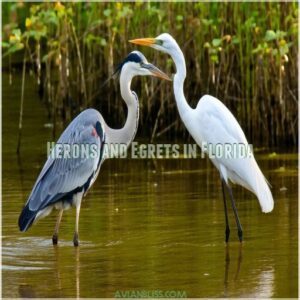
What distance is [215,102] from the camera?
754 centimetres

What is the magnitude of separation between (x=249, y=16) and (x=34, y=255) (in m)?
4.75

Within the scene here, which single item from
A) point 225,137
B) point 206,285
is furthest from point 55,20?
point 206,285

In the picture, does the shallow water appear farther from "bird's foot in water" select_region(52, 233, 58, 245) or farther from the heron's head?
the heron's head

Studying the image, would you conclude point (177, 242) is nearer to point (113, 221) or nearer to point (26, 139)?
point (113, 221)

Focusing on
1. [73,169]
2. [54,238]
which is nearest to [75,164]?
[73,169]

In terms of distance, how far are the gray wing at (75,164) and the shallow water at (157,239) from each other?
386 mm

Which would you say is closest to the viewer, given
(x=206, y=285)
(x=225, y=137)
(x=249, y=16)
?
(x=206, y=285)

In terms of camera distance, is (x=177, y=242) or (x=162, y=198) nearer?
→ (x=177, y=242)

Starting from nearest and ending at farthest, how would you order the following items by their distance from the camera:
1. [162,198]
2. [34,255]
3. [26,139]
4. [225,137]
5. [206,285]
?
[206,285]
[34,255]
[225,137]
[162,198]
[26,139]

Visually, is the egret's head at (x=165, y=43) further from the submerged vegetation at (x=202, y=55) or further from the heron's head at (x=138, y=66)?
the submerged vegetation at (x=202, y=55)

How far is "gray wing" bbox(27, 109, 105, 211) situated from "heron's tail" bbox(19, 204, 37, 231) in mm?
250

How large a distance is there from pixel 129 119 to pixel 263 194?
1.24 meters

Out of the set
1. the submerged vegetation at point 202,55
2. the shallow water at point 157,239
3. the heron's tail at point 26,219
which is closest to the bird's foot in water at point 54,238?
the shallow water at point 157,239

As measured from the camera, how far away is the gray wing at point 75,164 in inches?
281
